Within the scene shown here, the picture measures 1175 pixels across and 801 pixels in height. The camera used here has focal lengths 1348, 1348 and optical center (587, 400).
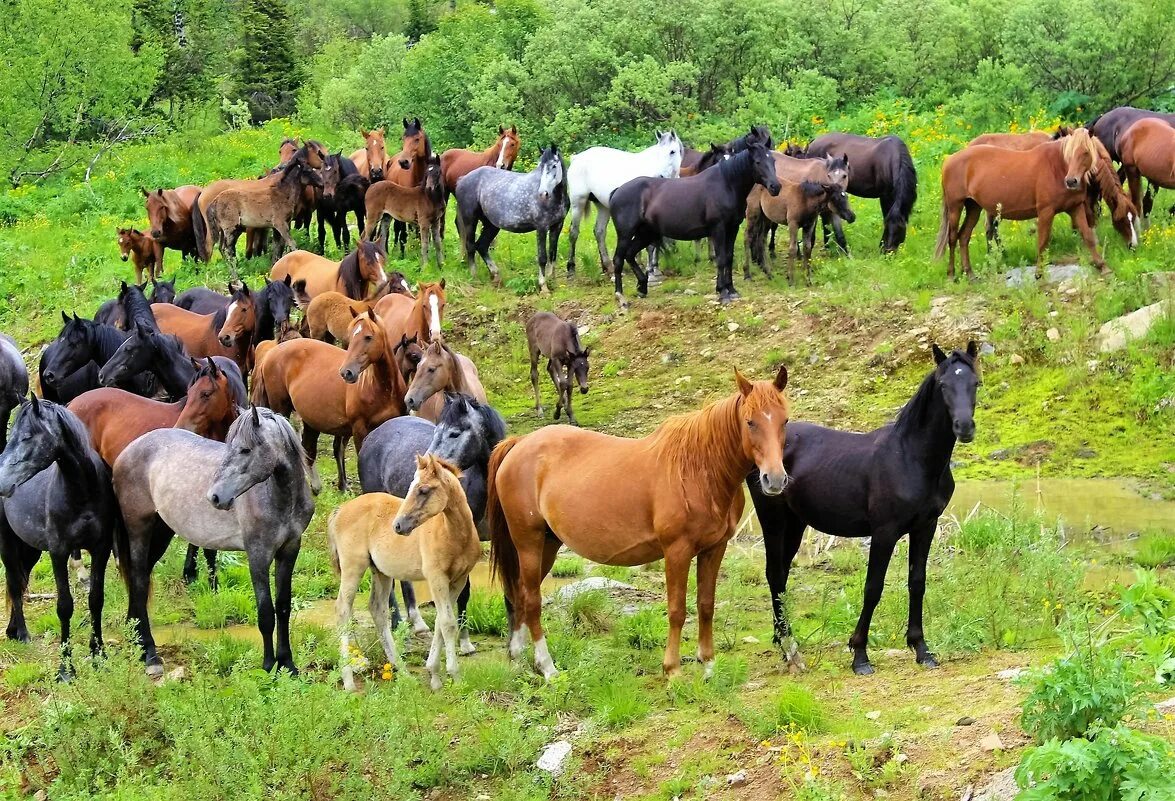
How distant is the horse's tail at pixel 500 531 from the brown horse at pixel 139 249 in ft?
45.3

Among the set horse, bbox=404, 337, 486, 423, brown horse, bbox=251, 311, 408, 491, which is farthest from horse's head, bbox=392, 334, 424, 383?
horse, bbox=404, 337, 486, 423

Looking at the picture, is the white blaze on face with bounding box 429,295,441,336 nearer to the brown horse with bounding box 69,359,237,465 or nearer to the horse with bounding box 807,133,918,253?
the brown horse with bounding box 69,359,237,465

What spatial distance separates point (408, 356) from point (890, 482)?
6.42 m

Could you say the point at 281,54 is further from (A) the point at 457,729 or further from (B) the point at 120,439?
(A) the point at 457,729

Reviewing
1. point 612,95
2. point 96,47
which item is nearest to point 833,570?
point 612,95

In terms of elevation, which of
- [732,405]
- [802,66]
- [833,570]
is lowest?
[833,570]

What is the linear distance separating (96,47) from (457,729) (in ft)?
90.8

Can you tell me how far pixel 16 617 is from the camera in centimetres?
928

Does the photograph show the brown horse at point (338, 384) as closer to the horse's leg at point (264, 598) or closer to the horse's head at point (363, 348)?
the horse's head at point (363, 348)

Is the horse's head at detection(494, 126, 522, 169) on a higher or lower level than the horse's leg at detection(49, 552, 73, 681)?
higher

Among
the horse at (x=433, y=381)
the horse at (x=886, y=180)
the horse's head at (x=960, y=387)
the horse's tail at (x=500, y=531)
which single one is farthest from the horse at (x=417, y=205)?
the horse's head at (x=960, y=387)

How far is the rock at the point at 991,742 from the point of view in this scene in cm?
600

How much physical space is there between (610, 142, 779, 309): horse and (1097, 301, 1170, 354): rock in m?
4.50

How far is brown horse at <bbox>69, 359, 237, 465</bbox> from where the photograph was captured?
33.8ft
